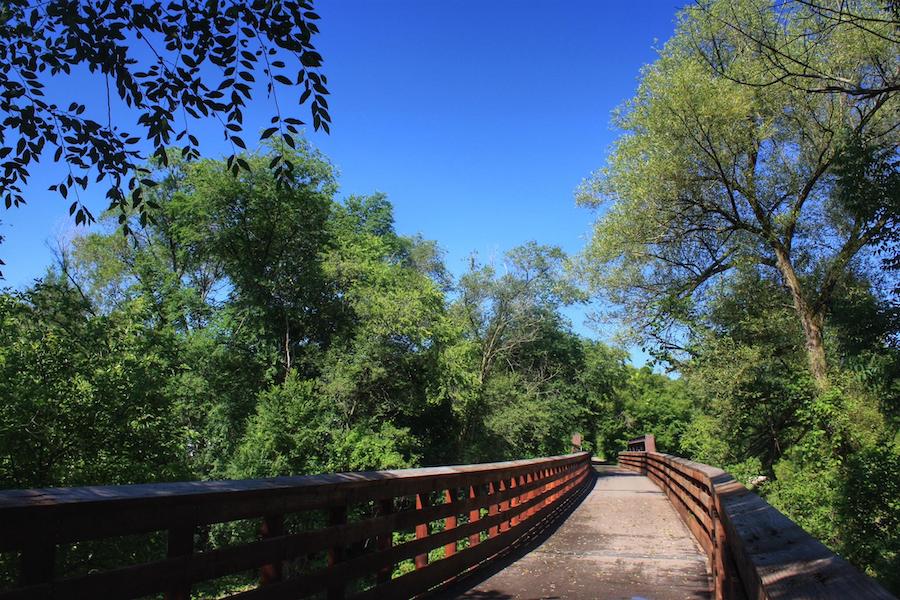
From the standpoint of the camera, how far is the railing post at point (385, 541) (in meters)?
4.25

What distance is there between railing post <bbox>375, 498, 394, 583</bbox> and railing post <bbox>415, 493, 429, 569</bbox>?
519mm

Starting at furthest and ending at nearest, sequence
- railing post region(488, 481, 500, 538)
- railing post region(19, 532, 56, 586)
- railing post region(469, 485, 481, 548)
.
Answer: railing post region(488, 481, 500, 538), railing post region(469, 485, 481, 548), railing post region(19, 532, 56, 586)

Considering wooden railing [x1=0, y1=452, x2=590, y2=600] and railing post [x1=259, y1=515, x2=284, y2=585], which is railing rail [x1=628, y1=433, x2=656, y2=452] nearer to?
wooden railing [x1=0, y1=452, x2=590, y2=600]

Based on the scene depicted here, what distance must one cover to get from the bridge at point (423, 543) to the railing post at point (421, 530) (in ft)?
0.05

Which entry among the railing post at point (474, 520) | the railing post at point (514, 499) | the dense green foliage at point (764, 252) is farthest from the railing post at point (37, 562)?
the dense green foliage at point (764, 252)

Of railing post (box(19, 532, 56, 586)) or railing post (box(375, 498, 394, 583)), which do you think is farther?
railing post (box(375, 498, 394, 583))

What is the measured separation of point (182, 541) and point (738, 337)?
1698 centimetres

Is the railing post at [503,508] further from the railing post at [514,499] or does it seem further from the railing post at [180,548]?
the railing post at [180,548]

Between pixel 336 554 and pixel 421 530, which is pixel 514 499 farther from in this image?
pixel 336 554

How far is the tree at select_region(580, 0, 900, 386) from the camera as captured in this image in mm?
14602

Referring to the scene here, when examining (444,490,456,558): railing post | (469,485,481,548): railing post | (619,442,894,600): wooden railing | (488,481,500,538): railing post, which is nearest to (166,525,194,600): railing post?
(619,442,894,600): wooden railing

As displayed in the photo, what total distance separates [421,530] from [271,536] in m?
2.04

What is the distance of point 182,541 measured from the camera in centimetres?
257

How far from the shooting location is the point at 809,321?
1534 centimetres
